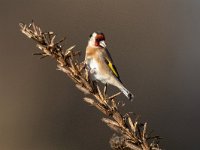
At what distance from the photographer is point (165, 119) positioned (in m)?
2.86

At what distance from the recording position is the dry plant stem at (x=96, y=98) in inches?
14.5

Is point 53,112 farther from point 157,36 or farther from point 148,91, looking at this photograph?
point 157,36

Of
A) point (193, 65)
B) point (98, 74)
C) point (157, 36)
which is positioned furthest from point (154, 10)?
point (98, 74)

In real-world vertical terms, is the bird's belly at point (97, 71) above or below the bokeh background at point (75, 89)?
below

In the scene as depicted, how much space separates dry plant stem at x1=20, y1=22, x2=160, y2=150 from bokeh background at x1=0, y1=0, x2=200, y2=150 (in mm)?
2286

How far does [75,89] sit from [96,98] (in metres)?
2.47

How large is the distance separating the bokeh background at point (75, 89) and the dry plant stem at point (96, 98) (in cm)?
229

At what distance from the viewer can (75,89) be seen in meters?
2.85

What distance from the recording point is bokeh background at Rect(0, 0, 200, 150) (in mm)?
2834

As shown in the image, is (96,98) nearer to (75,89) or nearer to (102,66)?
(102,66)

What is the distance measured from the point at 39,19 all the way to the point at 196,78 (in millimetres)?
1177

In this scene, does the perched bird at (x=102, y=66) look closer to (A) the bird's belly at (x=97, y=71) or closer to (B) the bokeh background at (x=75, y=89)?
(A) the bird's belly at (x=97, y=71)

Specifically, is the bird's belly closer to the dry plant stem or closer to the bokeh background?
the dry plant stem

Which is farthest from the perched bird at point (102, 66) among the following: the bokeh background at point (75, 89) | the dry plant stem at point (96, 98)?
the bokeh background at point (75, 89)
